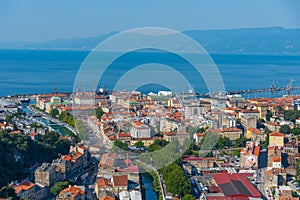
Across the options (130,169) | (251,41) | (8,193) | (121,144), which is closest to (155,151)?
(121,144)

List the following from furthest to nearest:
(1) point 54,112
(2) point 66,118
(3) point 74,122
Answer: (1) point 54,112 < (2) point 66,118 < (3) point 74,122

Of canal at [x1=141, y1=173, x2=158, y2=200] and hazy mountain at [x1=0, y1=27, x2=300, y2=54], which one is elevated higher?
hazy mountain at [x1=0, y1=27, x2=300, y2=54]

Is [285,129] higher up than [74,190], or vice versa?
[285,129]

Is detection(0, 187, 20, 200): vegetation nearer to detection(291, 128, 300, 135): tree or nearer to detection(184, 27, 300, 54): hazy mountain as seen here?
detection(291, 128, 300, 135): tree

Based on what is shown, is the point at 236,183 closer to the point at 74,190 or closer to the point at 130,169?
the point at 130,169

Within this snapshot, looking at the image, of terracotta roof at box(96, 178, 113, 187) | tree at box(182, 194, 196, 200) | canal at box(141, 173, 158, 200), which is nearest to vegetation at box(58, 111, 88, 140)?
canal at box(141, 173, 158, 200)

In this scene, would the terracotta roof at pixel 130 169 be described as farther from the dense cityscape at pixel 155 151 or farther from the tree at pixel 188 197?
the tree at pixel 188 197

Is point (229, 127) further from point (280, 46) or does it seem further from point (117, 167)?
point (280, 46)
